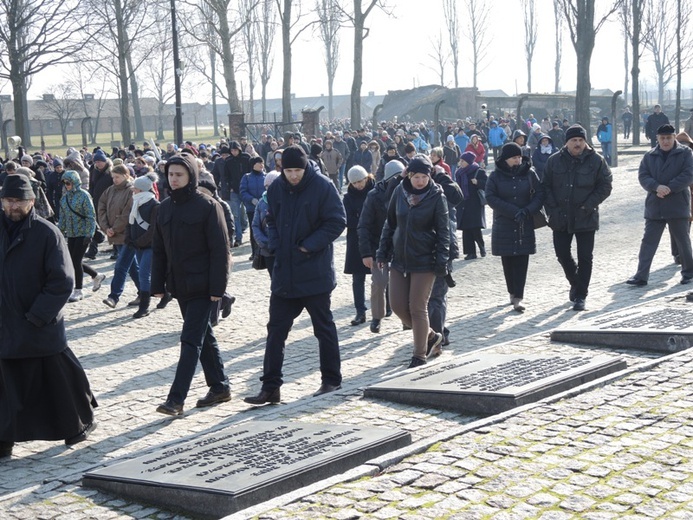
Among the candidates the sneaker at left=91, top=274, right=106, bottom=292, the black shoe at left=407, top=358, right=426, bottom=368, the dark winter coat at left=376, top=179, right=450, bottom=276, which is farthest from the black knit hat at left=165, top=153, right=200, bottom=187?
the sneaker at left=91, top=274, right=106, bottom=292

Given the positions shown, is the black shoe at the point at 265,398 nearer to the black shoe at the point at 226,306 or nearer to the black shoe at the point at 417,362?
the black shoe at the point at 417,362

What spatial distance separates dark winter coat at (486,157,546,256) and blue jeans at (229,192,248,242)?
7.64m

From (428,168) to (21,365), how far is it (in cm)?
363

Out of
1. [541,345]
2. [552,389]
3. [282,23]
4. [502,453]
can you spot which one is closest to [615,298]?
[541,345]

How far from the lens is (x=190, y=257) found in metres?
8.11

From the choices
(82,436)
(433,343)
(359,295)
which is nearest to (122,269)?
(359,295)

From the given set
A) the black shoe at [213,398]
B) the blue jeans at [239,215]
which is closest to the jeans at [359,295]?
the black shoe at [213,398]

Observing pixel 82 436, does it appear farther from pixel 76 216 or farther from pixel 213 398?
pixel 76 216

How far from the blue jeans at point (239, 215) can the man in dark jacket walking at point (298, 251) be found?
1061 centimetres

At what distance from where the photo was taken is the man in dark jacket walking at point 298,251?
27.2ft

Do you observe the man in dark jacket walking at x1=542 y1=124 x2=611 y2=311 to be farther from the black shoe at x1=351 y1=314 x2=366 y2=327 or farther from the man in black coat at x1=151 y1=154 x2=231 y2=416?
the man in black coat at x1=151 y1=154 x2=231 y2=416

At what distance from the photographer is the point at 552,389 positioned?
777cm

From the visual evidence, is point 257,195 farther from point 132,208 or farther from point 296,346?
point 296,346

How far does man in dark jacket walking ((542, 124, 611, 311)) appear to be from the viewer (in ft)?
39.2
